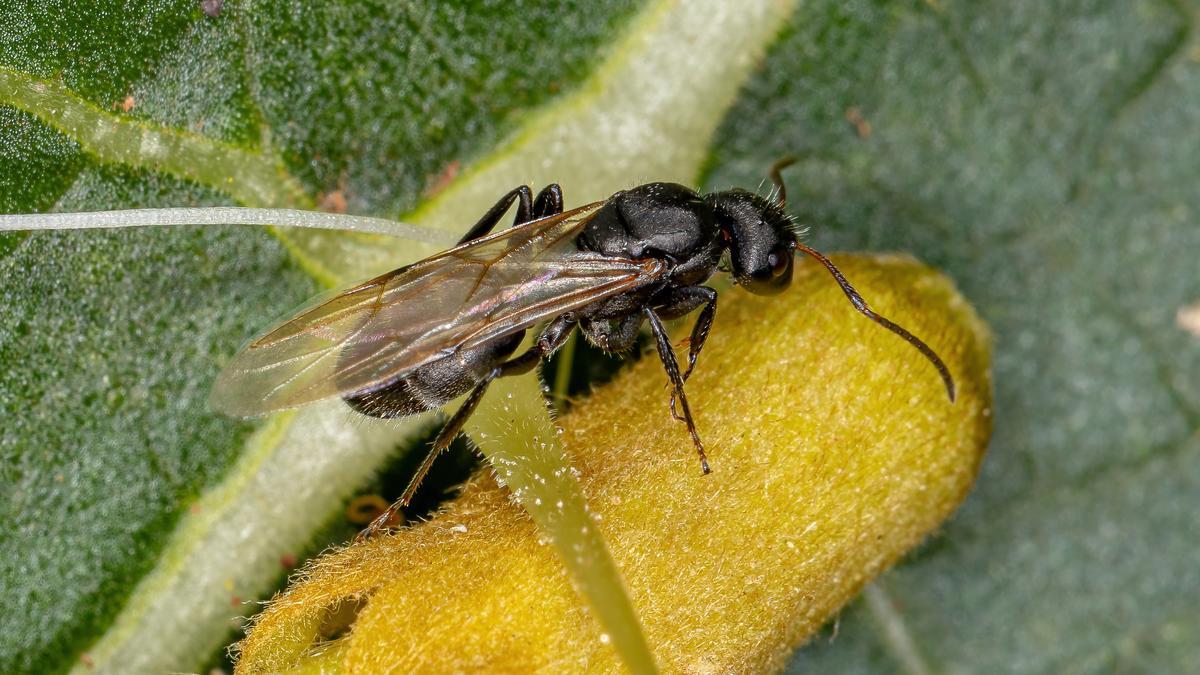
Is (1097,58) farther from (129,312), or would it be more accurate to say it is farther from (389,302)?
(129,312)

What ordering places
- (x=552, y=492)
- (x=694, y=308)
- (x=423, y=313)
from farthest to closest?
(x=694, y=308)
(x=423, y=313)
(x=552, y=492)

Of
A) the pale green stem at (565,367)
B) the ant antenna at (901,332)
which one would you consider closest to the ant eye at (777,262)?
the ant antenna at (901,332)

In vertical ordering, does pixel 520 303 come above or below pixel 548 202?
below

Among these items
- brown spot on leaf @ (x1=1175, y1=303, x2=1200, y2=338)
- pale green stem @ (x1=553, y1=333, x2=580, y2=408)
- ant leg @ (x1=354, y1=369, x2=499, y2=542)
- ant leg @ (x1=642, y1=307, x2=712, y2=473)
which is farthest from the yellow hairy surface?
brown spot on leaf @ (x1=1175, y1=303, x2=1200, y2=338)

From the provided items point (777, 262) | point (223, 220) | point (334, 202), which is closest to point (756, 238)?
point (777, 262)

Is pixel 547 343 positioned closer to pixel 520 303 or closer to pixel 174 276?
pixel 520 303

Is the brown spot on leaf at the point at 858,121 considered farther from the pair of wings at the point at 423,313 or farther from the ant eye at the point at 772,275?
the pair of wings at the point at 423,313

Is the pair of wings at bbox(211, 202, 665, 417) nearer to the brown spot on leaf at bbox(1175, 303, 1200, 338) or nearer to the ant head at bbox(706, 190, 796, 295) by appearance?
the ant head at bbox(706, 190, 796, 295)
